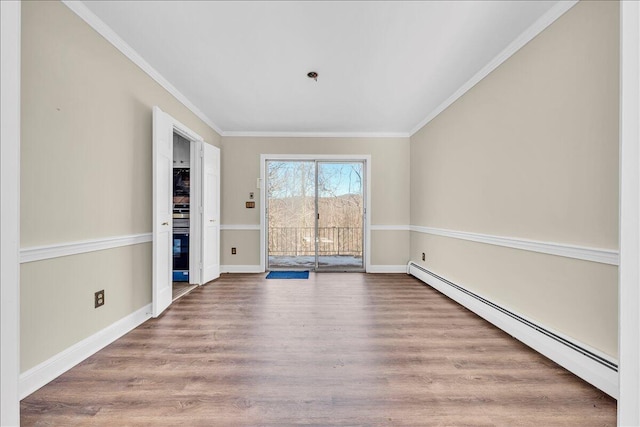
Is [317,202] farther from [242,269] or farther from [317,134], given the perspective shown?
[242,269]

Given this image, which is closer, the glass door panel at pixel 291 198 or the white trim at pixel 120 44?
the white trim at pixel 120 44

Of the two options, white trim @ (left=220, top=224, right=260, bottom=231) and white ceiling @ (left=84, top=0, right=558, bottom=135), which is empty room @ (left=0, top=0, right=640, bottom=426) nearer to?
white ceiling @ (left=84, top=0, right=558, bottom=135)

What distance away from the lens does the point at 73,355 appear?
2.04 metres

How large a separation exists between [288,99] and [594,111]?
115 inches

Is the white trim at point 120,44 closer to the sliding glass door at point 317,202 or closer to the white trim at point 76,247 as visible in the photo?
the white trim at point 76,247

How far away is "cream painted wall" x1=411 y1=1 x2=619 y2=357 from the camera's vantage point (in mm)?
1769

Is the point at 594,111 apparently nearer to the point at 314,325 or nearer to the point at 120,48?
the point at 314,325

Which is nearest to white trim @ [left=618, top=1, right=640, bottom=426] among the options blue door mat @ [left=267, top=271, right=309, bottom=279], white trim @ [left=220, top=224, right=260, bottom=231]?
blue door mat @ [left=267, top=271, right=309, bottom=279]

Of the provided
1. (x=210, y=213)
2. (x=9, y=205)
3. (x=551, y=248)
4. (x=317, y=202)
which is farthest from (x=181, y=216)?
(x=551, y=248)

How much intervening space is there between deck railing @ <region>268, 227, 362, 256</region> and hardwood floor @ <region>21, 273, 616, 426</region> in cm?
272

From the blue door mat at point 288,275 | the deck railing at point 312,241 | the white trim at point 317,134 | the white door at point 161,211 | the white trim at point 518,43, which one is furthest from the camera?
the deck railing at point 312,241

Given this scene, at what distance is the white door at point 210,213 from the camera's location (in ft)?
14.4

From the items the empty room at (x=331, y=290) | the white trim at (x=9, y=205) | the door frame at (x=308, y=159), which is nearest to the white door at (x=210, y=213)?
the empty room at (x=331, y=290)

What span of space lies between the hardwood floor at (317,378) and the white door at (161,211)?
1.07 ft
